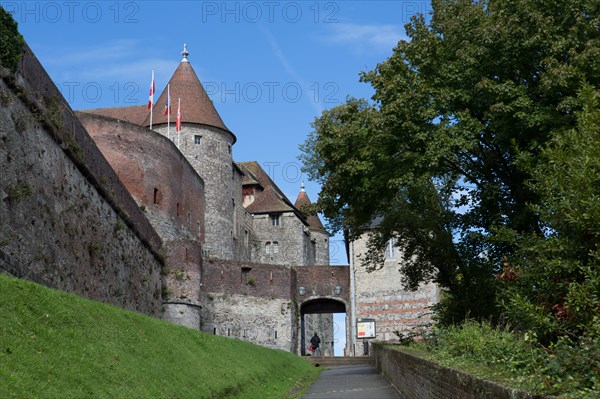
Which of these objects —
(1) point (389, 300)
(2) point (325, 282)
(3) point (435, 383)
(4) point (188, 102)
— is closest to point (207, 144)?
(4) point (188, 102)

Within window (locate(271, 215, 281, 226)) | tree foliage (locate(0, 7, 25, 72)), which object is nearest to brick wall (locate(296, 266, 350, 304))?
window (locate(271, 215, 281, 226))

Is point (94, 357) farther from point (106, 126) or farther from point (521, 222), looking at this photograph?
point (106, 126)

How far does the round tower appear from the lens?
48.6 meters

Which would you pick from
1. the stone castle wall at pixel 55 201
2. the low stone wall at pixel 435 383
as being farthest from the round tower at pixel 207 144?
the low stone wall at pixel 435 383

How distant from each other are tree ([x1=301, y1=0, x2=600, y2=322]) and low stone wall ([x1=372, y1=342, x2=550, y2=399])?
16.0 feet

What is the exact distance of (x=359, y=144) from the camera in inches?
864

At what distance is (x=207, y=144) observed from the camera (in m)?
49.4

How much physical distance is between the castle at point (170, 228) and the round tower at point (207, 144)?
9cm

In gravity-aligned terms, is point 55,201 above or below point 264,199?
below

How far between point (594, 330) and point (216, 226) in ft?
137

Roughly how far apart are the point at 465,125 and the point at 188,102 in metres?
32.7

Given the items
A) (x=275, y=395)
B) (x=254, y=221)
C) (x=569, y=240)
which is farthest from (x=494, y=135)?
(x=254, y=221)

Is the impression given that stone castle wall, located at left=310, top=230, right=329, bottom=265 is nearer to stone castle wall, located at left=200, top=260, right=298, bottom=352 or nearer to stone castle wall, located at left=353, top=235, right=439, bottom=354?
stone castle wall, located at left=200, top=260, right=298, bottom=352

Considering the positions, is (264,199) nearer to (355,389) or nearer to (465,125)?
(465,125)
